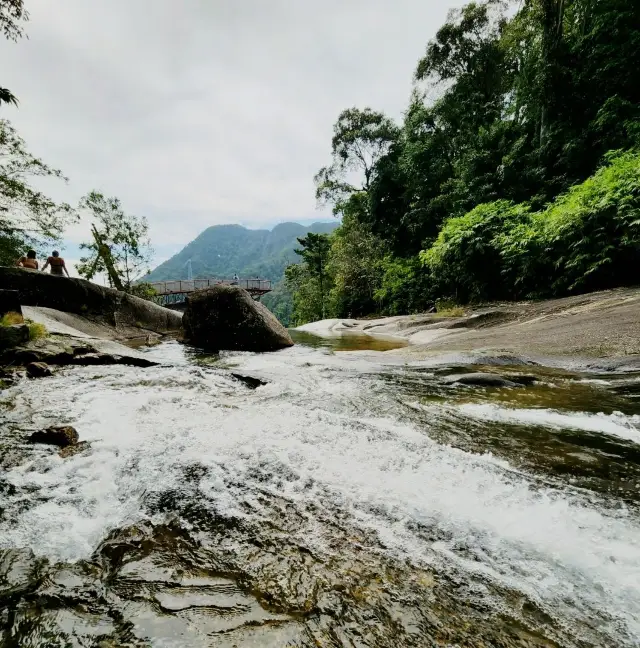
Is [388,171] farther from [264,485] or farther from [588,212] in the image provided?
[264,485]

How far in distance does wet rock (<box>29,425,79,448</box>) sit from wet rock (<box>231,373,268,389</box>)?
2.51m

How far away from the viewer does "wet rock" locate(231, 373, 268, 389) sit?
5457 mm

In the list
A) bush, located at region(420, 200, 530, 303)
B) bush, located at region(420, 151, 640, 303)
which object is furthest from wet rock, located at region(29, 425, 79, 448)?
bush, located at region(420, 200, 530, 303)

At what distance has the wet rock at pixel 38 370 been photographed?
17.8 ft

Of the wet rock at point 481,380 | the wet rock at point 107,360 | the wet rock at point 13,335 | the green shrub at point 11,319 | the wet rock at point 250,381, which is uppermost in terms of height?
the green shrub at point 11,319

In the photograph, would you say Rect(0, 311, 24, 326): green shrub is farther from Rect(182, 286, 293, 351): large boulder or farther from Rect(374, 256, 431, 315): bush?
Rect(374, 256, 431, 315): bush

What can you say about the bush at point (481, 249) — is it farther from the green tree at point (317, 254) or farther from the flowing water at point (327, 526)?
the green tree at point (317, 254)

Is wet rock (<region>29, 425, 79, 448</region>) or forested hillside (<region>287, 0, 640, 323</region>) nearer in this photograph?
wet rock (<region>29, 425, 79, 448</region>)

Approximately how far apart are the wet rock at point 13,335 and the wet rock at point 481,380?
7524mm

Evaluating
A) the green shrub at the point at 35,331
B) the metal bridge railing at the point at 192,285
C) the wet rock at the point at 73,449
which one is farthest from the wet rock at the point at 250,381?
the metal bridge railing at the point at 192,285

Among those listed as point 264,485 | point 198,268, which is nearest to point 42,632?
point 264,485

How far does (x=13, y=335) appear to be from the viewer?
638cm

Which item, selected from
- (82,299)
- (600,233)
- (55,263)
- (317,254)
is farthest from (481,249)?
(317,254)

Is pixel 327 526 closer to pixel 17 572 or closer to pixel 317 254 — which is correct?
pixel 17 572
